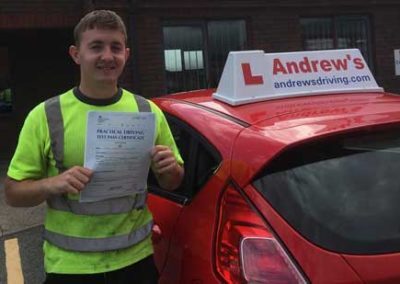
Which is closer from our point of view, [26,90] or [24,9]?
[24,9]

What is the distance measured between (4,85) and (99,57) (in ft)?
34.2

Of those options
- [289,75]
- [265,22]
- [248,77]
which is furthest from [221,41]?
[248,77]

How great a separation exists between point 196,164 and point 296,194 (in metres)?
0.69

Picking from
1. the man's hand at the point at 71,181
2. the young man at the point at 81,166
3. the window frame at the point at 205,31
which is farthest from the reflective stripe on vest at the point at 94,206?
the window frame at the point at 205,31

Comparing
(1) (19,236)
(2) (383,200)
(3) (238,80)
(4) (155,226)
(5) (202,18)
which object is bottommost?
(1) (19,236)

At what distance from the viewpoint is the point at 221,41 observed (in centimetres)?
1127

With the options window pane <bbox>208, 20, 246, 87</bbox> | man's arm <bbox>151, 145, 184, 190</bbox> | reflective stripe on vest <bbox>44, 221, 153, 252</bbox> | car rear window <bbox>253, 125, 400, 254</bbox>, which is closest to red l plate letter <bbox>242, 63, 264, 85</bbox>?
man's arm <bbox>151, 145, 184, 190</bbox>

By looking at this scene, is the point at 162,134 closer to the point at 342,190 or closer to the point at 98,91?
the point at 98,91

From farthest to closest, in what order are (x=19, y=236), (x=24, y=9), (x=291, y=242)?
(x=24, y=9), (x=19, y=236), (x=291, y=242)

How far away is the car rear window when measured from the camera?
6.65ft

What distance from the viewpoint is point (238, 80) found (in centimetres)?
277

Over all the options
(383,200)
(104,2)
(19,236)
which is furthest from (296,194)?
(104,2)

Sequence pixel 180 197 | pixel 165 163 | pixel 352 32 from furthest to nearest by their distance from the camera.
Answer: pixel 352 32, pixel 180 197, pixel 165 163

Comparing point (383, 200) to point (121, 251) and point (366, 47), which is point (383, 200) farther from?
point (366, 47)
